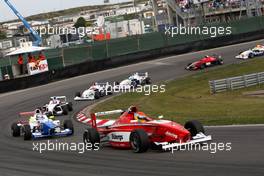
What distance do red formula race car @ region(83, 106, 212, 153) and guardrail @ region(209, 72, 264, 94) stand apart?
49.9 feet

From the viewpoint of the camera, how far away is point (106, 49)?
44.3 m

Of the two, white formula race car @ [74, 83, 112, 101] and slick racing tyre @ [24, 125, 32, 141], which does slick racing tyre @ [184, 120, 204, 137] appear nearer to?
slick racing tyre @ [24, 125, 32, 141]

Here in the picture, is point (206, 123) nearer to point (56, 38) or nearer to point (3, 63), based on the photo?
point (3, 63)

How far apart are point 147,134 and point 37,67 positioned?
28.3 meters

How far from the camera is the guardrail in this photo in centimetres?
2903

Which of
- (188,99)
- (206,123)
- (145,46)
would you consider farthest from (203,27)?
(206,123)

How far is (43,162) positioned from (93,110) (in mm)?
12463

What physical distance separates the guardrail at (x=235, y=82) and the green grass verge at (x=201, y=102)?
0.46m

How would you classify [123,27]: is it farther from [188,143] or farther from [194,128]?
[188,143]

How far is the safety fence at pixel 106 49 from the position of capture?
1617 inches

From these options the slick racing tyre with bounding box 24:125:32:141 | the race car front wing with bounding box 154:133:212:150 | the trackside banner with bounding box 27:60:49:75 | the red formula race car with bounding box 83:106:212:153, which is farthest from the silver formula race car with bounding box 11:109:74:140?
the trackside banner with bounding box 27:60:49:75

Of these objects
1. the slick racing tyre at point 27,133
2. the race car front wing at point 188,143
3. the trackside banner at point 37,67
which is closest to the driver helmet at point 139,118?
the race car front wing at point 188,143

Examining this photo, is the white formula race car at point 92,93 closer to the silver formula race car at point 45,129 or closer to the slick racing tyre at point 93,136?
the silver formula race car at point 45,129

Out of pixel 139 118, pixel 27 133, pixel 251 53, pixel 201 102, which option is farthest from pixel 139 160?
pixel 251 53
